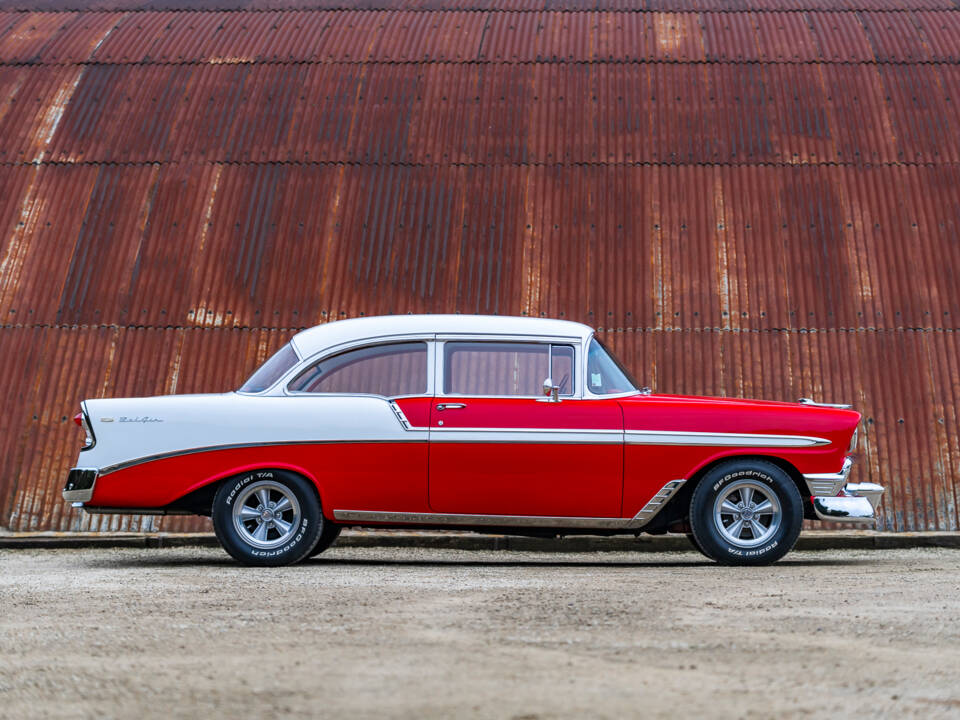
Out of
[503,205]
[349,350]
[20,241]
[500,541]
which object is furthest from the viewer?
[503,205]

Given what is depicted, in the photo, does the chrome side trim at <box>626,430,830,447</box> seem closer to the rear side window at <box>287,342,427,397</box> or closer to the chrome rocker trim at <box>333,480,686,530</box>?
the chrome rocker trim at <box>333,480,686,530</box>

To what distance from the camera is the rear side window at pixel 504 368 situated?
798 centimetres

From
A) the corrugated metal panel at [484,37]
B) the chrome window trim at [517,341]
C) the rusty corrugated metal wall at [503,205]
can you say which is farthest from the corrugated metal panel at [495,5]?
the chrome window trim at [517,341]

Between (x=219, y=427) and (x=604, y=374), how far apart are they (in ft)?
8.75

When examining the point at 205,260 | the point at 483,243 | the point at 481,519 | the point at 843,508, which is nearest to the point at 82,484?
the point at 481,519

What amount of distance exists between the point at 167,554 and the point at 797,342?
6.38m

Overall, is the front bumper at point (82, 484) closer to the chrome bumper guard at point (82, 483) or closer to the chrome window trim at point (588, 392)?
the chrome bumper guard at point (82, 483)

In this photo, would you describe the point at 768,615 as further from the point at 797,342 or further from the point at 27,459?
the point at 27,459

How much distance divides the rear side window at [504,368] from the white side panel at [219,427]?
0.48 metres

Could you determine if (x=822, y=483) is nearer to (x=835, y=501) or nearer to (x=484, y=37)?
(x=835, y=501)

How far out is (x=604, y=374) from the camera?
8141mm

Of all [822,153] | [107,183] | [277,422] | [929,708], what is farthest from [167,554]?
Result: [822,153]

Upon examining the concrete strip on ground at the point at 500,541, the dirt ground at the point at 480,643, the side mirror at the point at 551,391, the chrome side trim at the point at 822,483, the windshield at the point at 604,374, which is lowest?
Result: the dirt ground at the point at 480,643

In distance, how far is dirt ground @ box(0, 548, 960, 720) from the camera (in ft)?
11.2
